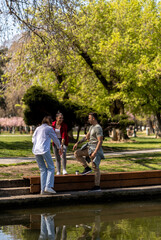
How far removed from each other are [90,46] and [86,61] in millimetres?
1230

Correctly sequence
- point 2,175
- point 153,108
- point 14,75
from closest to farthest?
1. point 2,175
2. point 14,75
3. point 153,108

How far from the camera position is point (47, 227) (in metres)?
7.30

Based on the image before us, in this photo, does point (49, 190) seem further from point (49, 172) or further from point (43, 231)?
point (43, 231)

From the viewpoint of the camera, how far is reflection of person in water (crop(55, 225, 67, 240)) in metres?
6.60

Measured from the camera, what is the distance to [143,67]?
102ft

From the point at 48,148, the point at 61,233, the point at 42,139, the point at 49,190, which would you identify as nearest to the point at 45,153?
the point at 48,148

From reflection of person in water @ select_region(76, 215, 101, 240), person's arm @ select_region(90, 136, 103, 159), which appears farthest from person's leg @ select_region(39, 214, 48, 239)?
person's arm @ select_region(90, 136, 103, 159)

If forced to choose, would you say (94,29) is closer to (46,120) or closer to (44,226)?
(46,120)

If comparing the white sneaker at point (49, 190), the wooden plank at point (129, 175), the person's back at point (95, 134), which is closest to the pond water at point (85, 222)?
the white sneaker at point (49, 190)

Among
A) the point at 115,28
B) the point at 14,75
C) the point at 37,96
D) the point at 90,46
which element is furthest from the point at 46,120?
the point at 115,28

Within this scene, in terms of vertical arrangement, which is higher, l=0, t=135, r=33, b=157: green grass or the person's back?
the person's back

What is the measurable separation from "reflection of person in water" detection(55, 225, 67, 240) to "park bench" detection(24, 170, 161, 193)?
235 cm

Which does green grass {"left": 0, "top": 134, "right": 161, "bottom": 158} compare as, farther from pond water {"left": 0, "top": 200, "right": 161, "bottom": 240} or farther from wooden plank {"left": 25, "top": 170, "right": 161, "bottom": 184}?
pond water {"left": 0, "top": 200, "right": 161, "bottom": 240}

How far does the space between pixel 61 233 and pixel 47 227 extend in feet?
1.64
